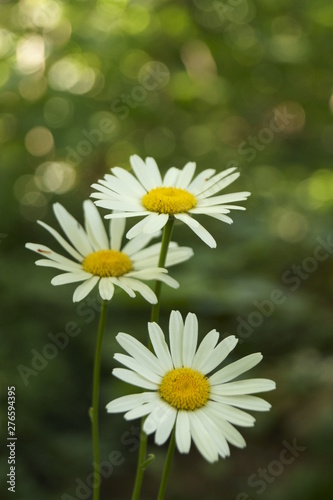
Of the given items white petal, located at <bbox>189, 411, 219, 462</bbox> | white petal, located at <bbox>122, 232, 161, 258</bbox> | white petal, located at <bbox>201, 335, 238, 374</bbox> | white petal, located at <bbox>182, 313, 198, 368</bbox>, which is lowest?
white petal, located at <bbox>189, 411, 219, 462</bbox>

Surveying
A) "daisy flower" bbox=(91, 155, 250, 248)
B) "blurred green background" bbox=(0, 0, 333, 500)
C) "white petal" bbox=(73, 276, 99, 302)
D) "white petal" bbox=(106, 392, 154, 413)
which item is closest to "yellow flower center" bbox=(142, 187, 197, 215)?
"daisy flower" bbox=(91, 155, 250, 248)

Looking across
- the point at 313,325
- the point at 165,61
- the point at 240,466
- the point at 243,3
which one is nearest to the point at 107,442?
the point at 240,466

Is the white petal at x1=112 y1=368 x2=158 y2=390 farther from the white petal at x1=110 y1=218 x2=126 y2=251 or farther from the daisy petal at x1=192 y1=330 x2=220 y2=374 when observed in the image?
the white petal at x1=110 y1=218 x2=126 y2=251

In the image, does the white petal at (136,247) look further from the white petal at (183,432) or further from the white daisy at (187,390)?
the white petal at (183,432)

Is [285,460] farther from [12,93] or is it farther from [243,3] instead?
[243,3]

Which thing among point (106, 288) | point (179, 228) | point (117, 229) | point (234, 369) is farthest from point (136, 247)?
point (179, 228)

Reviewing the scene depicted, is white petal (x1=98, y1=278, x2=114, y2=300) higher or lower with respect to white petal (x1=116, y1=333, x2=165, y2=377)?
higher

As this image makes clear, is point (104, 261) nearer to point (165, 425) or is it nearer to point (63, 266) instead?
point (63, 266)
